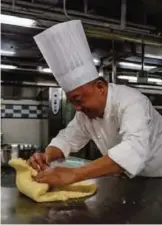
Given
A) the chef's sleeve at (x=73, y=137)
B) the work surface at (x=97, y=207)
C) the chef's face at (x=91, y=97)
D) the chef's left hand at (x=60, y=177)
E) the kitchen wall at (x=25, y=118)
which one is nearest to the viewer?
the work surface at (x=97, y=207)

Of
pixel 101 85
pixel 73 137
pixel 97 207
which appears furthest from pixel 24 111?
pixel 97 207

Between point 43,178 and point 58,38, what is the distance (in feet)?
2.22

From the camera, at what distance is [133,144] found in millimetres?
1331

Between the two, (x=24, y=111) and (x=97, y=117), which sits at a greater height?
(x=97, y=117)

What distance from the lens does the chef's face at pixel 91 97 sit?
1.46 m

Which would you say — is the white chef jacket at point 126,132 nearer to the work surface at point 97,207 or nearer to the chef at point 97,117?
the chef at point 97,117

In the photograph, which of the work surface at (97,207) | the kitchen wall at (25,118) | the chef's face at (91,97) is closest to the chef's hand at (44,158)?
the work surface at (97,207)

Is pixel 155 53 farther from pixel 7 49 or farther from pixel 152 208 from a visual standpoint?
pixel 152 208

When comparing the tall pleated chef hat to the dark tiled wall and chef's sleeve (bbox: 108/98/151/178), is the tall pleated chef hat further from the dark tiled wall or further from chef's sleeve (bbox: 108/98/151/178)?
the dark tiled wall

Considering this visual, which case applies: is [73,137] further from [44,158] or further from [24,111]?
[24,111]

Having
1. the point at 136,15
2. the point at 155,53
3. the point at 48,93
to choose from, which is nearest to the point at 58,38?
the point at 136,15

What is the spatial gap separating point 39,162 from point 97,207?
0.48 m

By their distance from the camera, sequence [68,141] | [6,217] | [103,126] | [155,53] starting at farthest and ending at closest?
[155,53] → [68,141] → [103,126] → [6,217]

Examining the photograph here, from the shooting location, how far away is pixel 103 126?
167 cm
